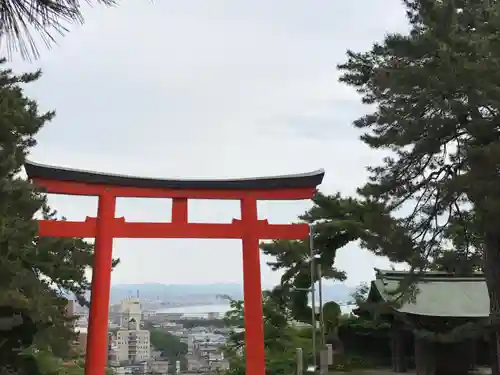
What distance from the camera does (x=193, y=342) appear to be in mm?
25406

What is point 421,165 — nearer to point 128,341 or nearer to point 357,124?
point 357,124

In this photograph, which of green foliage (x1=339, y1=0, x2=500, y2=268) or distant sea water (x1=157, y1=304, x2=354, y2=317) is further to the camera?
distant sea water (x1=157, y1=304, x2=354, y2=317)

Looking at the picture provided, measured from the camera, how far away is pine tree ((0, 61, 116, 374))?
8.58 meters

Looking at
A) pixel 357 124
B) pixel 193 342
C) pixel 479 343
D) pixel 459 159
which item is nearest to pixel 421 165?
pixel 459 159

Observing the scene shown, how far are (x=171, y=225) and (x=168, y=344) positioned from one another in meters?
17.4

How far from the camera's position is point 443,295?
39.6 feet

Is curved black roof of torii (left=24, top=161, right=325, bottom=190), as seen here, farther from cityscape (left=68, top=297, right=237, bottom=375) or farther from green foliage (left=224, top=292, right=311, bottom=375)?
cityscape (left=68, top=297, right=237, bottom=375)

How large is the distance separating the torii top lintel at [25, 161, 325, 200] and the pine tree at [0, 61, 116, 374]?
0.65 m

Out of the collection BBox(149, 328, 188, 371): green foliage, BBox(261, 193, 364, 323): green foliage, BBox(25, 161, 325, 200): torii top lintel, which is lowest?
BBox(149, 328, 188, 371): green foliage

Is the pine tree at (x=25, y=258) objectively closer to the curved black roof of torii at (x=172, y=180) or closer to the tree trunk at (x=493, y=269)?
the curved black roof of torii at (x=172, y=180)

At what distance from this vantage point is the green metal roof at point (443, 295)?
11344 millimetres

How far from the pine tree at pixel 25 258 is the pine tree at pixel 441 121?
5297 millimetres

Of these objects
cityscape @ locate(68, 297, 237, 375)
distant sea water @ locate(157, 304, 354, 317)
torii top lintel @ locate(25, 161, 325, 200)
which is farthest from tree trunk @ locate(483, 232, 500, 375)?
cityscape @ locate(68, 297, 237, 375)

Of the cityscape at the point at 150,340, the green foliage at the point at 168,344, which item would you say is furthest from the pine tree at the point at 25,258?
the green foliage at the point at 168,344
